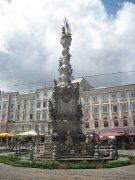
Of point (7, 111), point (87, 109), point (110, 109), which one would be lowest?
point (110, 109)

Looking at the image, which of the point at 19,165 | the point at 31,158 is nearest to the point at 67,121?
the point at 31,158

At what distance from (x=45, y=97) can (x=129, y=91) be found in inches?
978

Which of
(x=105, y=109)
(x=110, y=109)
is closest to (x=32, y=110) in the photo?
(x=105, y=109)

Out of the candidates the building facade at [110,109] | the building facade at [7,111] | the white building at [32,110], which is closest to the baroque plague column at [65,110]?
the building facade at [110,109]

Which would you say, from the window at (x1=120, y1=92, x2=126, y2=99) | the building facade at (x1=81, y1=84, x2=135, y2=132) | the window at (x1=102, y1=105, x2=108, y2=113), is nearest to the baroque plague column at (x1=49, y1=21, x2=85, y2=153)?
the building facade at (x1=81, y1=84, x2=135, y2=132)

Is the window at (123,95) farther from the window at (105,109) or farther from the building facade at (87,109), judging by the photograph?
the window at (105,109)

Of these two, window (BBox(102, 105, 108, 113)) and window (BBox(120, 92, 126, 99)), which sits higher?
window (BBox(120, 92, 126, 99))

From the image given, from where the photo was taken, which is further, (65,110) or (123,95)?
(123,95)

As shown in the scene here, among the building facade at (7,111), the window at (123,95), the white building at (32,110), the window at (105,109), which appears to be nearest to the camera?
the window at (123,95)

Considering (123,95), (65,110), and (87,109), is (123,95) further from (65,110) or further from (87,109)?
(65,110)

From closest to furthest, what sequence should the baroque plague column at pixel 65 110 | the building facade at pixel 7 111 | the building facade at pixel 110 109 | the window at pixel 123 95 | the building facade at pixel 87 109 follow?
1. the baroque plague column at pixel 65 110
2. the building facade at pixel 110 109
3. the building facade at pixel 87 109
4. the window at pixel 123 95
5. the building facade at pixel 7 111

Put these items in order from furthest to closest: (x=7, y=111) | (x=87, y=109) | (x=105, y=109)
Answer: (x=7, y=111) < (x=87, y=109) < (x=105, y=109)

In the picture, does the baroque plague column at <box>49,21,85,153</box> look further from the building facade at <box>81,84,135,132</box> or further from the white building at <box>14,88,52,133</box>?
the white building at <box>14,88,52,133</box>

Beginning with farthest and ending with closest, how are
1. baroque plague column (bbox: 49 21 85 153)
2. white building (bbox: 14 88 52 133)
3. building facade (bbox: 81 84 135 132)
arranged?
white building (bbox: 14 88 52 133) → building facade (bbox: 81 84 135 132) → baroque plague column (bbox: 49 21 85 153)
